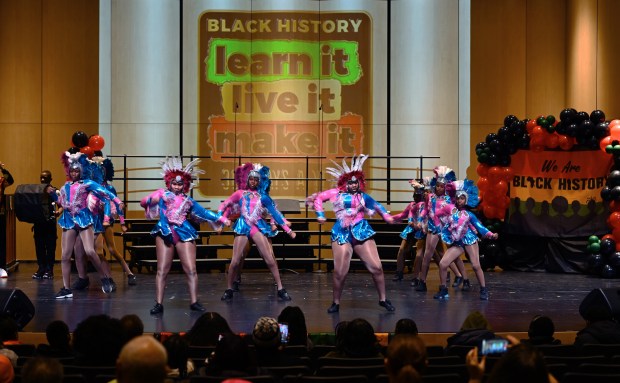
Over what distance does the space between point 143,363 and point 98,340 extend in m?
1.74

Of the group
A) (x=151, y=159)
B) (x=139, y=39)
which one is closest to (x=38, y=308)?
(x=151, y=159)

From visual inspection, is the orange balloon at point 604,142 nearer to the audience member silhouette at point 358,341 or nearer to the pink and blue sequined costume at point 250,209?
the pink and blue sequined costume at point 250,209

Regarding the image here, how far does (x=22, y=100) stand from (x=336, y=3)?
5.85 m

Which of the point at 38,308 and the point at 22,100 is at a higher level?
the point at 22,100

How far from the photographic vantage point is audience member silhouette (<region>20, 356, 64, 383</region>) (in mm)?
3994

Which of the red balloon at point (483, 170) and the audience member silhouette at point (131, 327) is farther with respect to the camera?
the red balloon at point (483, 170)

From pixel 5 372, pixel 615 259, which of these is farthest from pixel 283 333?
pixel 615 259

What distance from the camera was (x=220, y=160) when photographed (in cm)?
1666

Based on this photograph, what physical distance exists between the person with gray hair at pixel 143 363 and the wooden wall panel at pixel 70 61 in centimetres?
1361

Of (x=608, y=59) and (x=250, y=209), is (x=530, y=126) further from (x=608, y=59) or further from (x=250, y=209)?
(x=250, y=209)

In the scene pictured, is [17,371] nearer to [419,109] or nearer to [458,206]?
[458,206]

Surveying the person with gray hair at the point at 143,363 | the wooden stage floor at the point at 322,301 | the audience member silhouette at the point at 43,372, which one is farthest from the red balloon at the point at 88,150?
the person with gray hair at the point at 143,363

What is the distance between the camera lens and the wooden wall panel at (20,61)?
1648 cm

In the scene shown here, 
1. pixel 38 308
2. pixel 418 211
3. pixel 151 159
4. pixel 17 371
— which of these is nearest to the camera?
pixel 17 371
